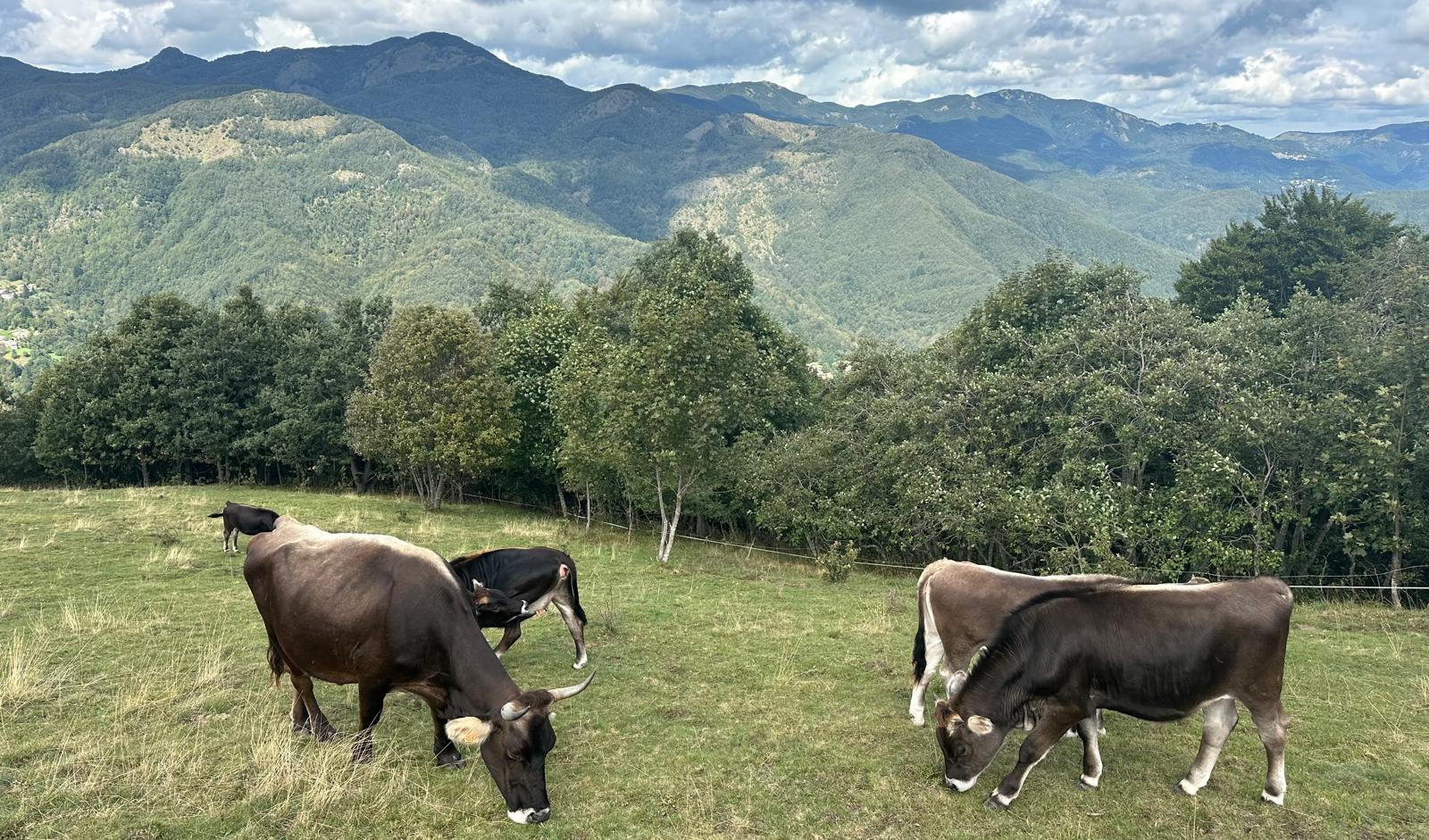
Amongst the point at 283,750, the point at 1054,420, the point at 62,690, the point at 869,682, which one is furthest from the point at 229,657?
the point at 1054,420

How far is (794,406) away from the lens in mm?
31797

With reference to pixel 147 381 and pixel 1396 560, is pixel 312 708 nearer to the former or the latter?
pixel 1396 560

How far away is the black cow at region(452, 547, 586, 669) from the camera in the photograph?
34.0ft

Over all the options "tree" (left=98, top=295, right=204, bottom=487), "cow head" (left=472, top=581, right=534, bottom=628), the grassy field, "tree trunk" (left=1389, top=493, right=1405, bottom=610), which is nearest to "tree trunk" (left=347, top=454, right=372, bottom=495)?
"tree" (left=98, top=295, right=204, bottom=487)

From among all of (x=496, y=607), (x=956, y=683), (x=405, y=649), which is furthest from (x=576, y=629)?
(x=956, y=683)

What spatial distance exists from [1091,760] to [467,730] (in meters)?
6.42

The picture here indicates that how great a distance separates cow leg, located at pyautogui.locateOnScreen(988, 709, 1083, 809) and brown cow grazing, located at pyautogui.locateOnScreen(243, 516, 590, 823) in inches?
173

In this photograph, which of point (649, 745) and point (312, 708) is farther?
point (649, 745)

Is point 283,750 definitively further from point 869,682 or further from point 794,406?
point 794,406

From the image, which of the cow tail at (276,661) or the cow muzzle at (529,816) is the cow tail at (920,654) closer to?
the cow muzzle at (529,816)

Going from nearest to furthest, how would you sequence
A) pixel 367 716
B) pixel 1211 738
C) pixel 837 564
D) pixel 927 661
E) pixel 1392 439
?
pixel 1211 738
pixel 367 716
pixel 927 661
pixel 1392 439
pixel 837 564

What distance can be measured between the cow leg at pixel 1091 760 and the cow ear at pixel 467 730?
608 cm

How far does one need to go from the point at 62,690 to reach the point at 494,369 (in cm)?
2377

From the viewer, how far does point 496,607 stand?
9438mm
